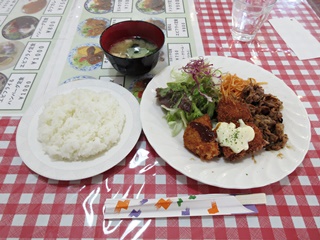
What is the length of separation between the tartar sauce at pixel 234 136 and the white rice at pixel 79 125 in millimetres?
546

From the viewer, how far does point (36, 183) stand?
50.8 inches

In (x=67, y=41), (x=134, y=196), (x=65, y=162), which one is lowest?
(x=134, y=196)

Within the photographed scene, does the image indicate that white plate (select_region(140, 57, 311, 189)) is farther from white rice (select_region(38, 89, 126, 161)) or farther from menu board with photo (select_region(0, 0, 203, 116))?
menu board with photo (select_region(0, 0, 203, 116))

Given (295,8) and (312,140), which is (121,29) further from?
Answer: (295,8)

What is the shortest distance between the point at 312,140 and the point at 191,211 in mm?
863

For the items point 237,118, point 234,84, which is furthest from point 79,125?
point 234,84

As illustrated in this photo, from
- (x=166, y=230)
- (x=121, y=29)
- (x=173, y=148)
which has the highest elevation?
(x=121, y=29)

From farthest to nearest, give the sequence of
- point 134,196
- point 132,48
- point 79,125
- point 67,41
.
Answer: point 67,41, point 132,48, point 79,125, point 134,196

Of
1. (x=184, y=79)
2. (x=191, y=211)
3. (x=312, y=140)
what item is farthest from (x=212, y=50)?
(x=191, y=211)

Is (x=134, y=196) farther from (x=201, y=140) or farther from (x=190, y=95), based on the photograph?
(x=190, y=95)

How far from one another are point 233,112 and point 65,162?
934mm

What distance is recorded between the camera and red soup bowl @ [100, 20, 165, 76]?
160cm

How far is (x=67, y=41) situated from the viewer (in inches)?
83.1

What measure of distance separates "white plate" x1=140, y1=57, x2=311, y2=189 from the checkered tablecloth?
102mm
